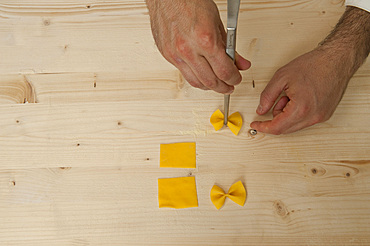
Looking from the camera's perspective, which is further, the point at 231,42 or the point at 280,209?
the point at 280,209

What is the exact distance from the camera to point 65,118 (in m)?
0.78

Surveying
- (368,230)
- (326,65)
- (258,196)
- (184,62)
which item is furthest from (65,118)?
(368,230)

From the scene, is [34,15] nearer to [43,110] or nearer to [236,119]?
[43,110]

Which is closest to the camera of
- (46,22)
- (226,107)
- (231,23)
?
(231,23)

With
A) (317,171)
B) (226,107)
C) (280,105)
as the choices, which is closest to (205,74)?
(226,107)

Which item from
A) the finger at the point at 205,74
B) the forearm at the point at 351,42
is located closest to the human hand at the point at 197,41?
the finger at the point at 205,74

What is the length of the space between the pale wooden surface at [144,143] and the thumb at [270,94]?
40mm

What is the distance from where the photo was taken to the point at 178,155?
2.40ft

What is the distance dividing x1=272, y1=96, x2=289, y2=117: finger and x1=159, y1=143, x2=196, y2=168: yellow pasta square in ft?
0.73

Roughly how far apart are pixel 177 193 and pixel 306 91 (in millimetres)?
380

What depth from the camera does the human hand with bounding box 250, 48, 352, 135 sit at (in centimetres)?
69

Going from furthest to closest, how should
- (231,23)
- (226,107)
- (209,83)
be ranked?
(226,107), (209,83), (231,23)

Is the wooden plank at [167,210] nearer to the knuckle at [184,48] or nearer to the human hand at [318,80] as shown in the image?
the human hand at [318,80]

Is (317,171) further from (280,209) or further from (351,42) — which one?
(351,42)
